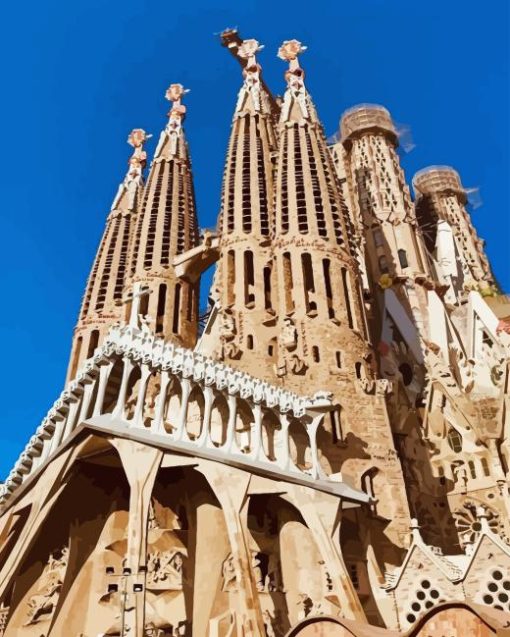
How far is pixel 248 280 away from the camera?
2419 cm

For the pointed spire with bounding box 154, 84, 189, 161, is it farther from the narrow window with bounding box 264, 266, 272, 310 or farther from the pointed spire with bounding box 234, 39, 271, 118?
the narrow window with bounding box 264, 266, 272, 310

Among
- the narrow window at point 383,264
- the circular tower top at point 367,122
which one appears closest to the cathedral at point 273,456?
the narrow window at point 383,264

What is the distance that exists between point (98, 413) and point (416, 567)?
8511mm

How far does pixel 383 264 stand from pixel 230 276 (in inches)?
440

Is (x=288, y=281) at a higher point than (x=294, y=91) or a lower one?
lower

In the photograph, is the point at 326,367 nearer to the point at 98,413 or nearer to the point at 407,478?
the point at 407,478

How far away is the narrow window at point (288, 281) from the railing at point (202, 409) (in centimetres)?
507

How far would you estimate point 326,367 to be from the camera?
1908cm

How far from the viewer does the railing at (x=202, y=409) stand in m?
15.6

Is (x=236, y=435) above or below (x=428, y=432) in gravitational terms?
below

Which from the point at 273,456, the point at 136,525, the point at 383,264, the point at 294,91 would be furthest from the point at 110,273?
the point at 136,525

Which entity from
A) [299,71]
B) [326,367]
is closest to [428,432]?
[326,367]

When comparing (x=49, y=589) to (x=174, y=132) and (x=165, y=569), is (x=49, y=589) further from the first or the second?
(x=174, y=132)

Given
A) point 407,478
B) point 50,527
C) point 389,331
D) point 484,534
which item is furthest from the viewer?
point 389,331
